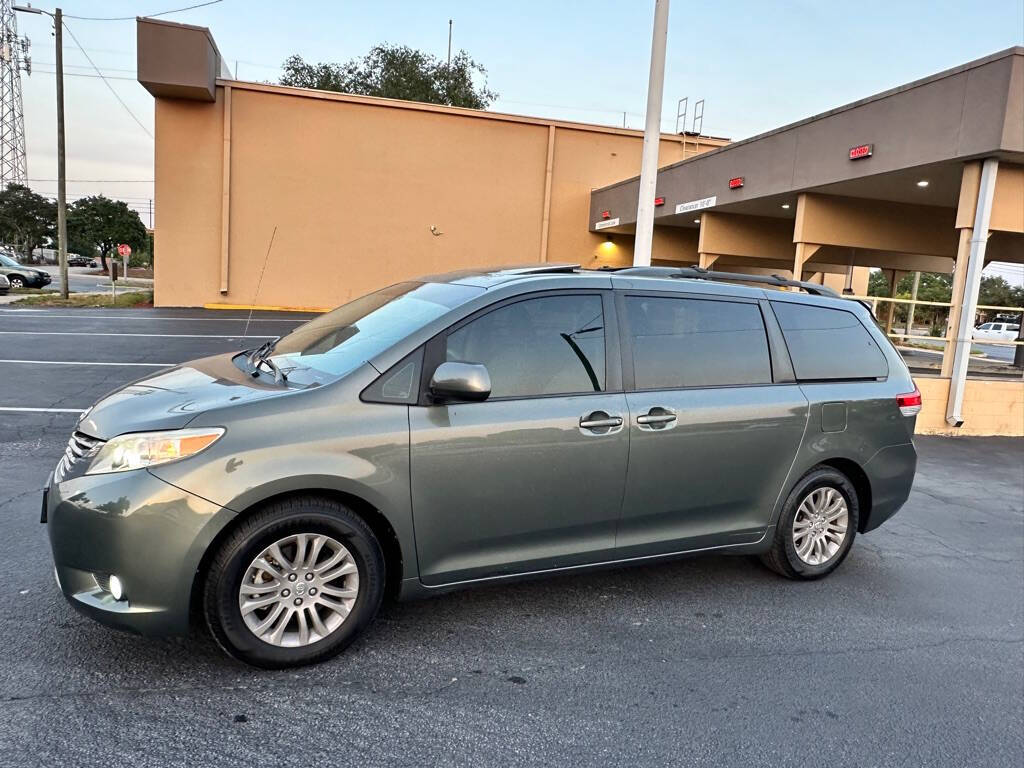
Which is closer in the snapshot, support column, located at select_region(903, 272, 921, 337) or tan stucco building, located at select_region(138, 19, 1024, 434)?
support column, located at select_region(903, 272, 921, 337)

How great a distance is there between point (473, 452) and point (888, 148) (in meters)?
9.17

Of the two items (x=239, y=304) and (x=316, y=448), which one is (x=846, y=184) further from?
(x=239, y=304)

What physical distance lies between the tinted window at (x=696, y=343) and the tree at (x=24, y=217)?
6611 centimetres

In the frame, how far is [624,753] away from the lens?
2715 millimetres

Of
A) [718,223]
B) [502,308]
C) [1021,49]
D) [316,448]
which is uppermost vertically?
[1021,49]

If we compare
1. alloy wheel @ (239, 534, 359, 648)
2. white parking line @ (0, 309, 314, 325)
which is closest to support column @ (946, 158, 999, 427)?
alloy wheel @ (239, 534, 359, 648)

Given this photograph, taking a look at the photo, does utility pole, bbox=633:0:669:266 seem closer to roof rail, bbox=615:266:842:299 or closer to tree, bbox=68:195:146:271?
roof rail, bbox=615:266:842:299

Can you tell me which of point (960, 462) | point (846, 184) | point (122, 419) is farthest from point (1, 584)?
point (846, 184)

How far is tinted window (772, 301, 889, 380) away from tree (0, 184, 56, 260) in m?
66.3

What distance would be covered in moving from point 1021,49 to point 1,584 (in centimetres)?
1048

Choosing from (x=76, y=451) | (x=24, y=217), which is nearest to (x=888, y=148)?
(x=76, y=451)

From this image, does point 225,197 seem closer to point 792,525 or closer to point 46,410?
point 46,410

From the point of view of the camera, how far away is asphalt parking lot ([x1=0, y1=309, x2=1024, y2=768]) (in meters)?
2.67

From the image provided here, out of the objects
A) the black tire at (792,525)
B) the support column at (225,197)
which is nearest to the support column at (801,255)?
the black tire at (792,525)
